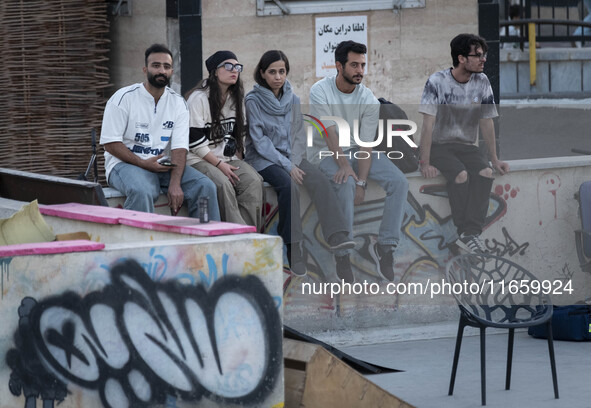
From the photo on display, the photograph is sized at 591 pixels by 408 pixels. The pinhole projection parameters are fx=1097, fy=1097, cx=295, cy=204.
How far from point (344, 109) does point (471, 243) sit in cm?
161

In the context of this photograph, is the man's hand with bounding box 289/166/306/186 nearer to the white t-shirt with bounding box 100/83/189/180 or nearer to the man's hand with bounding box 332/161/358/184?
the man's hand with bounding box 332/161/358/184

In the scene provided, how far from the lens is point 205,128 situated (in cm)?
814

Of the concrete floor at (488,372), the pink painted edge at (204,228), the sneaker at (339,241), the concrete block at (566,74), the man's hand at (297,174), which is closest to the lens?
the pink painted edge at (204,228)

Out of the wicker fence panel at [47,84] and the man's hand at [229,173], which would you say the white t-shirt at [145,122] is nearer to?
the man's hand at [229,173]

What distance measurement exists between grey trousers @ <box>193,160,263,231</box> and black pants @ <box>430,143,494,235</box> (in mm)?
1584

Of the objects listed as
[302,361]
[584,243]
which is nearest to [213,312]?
[302,361]

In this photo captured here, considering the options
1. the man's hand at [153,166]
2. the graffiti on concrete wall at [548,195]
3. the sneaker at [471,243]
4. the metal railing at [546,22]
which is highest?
the metal railing at [546,22]

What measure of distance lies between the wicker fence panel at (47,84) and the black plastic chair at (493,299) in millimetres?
5331

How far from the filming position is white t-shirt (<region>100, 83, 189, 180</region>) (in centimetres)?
777

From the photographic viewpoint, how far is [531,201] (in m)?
9.34

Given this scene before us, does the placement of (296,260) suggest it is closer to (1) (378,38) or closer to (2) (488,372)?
(2) (488,372)

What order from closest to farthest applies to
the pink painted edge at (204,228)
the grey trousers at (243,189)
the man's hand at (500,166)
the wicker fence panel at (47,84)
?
the pink painted edge at (204,228), the grey trousers at (243,189), the man's hand at (500,166), the wicker fence panel at (47,84)

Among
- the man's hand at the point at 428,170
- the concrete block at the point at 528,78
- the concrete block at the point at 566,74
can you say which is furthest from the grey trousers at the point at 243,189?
the concrete block at the point at 566,74

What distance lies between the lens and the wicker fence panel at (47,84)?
38.5 feet
